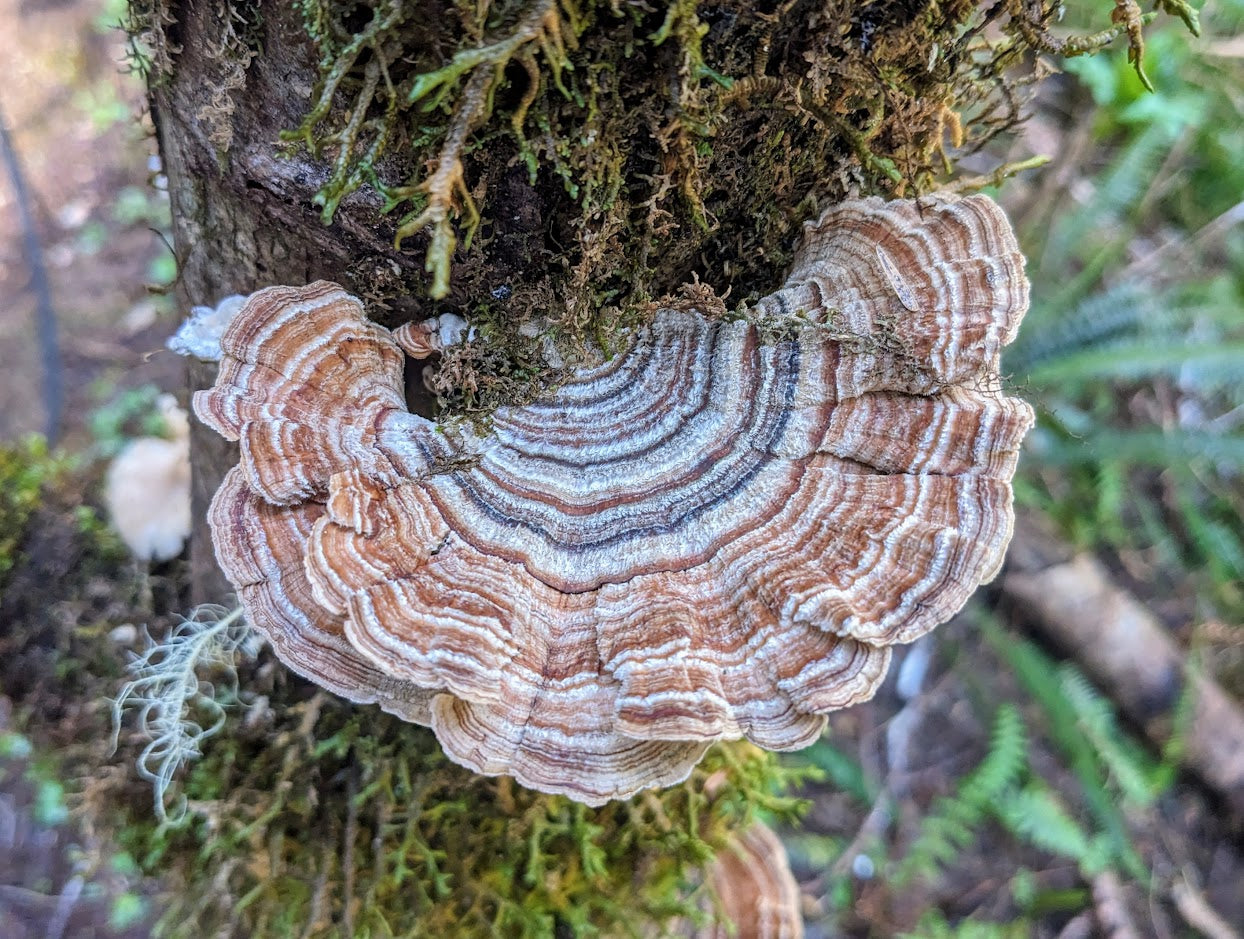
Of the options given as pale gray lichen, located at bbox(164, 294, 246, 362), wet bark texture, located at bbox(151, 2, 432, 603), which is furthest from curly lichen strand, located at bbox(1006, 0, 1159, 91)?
pale gray lichen, located at bbox(164, 294, 246, 362)

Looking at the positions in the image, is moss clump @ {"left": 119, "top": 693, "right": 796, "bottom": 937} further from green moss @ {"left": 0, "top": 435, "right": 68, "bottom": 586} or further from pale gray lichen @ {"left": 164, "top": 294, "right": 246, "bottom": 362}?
green moss @ {"left": 0, "top": 435, "right": 68, "bottom": 586}

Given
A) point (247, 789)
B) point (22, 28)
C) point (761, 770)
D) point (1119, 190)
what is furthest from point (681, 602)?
point (22, 28)

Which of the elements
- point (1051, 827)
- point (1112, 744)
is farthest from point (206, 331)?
point (1112, 744)

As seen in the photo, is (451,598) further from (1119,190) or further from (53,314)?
(53,314)

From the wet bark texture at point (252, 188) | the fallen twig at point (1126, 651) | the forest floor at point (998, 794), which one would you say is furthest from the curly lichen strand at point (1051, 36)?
the fallen twig at point (1126, 651)

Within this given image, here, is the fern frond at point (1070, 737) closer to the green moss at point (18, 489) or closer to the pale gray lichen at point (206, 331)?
the pale gray lichen at point (206, 331)

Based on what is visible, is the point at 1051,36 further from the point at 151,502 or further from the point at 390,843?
the point at 151,502
